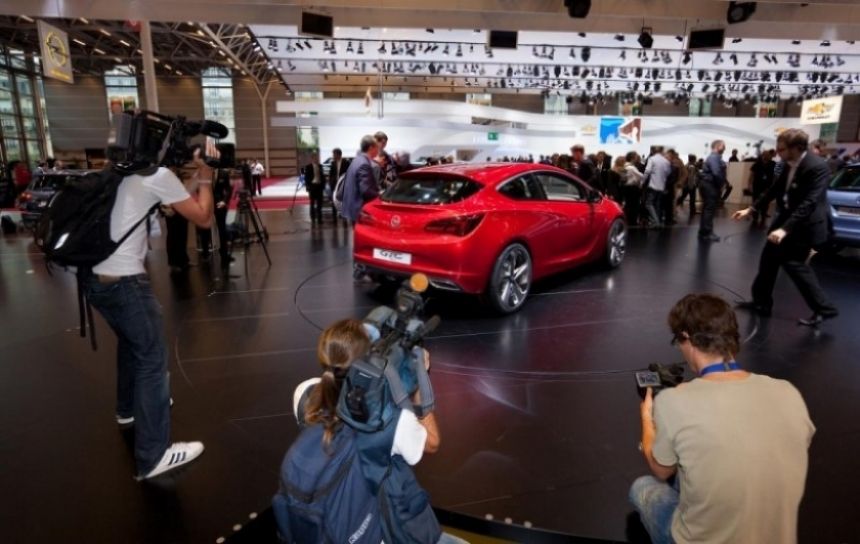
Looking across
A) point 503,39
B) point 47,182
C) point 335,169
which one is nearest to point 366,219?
point 335,169

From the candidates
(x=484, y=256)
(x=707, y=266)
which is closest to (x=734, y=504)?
(x=484, y=256)

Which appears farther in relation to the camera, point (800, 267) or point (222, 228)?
point (222, 228)

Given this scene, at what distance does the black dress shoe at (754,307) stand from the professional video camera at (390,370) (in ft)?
14.5

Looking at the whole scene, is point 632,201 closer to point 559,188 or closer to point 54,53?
point 559,188

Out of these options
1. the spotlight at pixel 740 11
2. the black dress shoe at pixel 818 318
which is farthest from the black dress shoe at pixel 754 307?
the spotlight at pixel 740 11

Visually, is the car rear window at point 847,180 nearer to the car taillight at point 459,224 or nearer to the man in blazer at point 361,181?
the car taillight at point 459,224

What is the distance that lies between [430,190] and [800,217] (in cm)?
299

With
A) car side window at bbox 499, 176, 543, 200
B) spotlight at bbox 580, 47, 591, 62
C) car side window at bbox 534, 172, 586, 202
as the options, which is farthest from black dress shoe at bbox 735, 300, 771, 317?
spotlight at bbox 580, 47, 591, 62

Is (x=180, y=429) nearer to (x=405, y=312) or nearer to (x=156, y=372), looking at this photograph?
(x=156, y=372)

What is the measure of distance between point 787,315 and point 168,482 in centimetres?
502

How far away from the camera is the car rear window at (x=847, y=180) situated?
6.63 metres

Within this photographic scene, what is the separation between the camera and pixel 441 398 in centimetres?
320

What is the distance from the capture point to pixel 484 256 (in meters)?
4.39

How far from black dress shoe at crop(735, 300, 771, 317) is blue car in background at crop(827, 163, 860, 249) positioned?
110 inches
